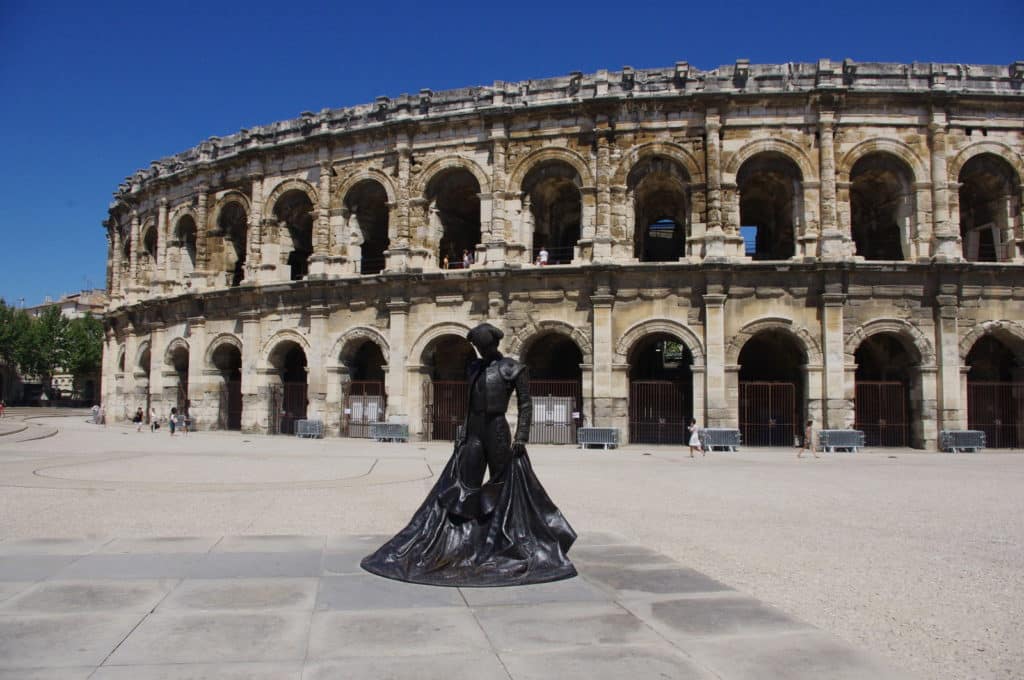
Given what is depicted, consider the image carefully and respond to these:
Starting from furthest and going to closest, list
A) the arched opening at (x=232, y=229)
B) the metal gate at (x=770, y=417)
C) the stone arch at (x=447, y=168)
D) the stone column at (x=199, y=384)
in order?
1. the arched opening at (x=232, y=229)
2. the stone column at (x=199, y=384)
3. the stone arch at (x=447, y=168)
4. the metal gate at (x=770, y=417)

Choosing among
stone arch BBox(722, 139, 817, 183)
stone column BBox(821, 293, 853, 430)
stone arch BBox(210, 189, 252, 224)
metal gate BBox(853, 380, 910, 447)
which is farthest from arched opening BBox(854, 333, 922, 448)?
stone arch BBox(210, 189, 252, 224)

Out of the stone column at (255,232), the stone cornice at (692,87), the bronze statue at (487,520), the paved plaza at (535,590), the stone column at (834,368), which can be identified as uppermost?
the stone cornice at (692,87)

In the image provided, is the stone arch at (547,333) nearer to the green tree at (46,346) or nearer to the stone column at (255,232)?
the stone column at (255,232)

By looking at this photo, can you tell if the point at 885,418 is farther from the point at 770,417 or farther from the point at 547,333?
the point at 547,333

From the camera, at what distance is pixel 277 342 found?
79.3 ft

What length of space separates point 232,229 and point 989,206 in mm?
24628

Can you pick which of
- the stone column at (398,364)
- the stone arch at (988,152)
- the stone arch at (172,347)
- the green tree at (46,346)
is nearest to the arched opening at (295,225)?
the stone column at (398,364)

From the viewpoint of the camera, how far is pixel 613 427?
1989 centimetres

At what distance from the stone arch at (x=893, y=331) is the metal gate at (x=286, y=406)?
16.5 metres

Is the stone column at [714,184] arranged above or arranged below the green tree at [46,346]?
above

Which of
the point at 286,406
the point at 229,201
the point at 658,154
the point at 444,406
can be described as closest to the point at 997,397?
the point at 658,154

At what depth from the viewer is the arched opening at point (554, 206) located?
851 inches

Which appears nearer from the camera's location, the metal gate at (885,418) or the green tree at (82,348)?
the metal gate at (885,418)

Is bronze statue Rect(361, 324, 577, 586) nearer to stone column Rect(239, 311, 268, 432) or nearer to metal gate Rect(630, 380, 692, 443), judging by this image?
metal gate Rect(630, 380, 692, 443)
